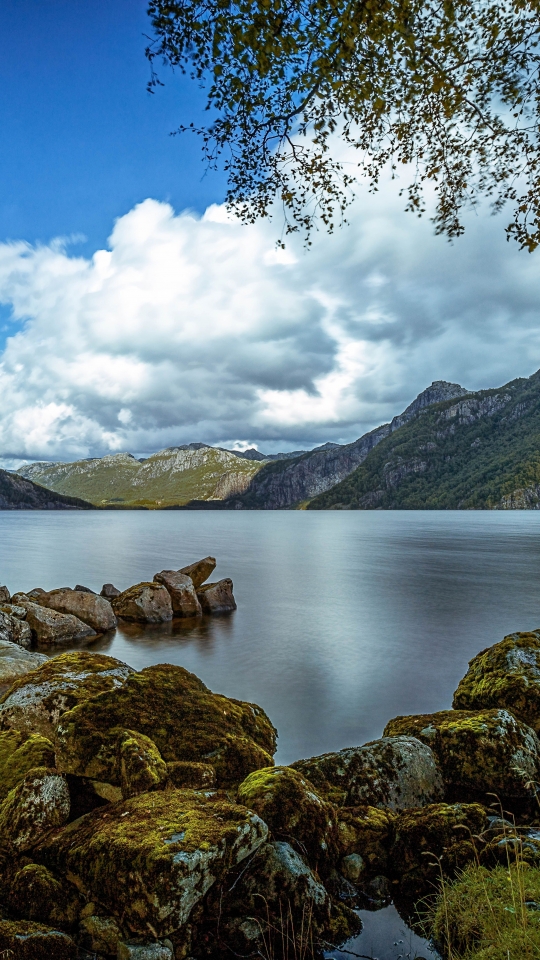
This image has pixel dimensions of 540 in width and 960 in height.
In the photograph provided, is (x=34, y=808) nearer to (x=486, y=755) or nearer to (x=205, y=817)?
(x=205, y=817)

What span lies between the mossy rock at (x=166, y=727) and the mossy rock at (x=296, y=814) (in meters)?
1.50

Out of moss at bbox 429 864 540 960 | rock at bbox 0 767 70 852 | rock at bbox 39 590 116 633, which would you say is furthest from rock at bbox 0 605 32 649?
moss at bbox 429 864 540 960

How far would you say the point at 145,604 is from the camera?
1078 inches

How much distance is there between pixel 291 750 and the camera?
39.4 ft

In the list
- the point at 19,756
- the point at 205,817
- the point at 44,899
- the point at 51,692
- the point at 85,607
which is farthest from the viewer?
the point at 85,607

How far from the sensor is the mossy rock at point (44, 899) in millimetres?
4652

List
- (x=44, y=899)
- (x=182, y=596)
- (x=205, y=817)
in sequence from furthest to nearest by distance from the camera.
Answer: (x=182, y=596) < (x=205, y=817) < (x=44, y=899)

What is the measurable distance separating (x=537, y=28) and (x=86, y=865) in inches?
464

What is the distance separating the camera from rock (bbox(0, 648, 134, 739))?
290 inches

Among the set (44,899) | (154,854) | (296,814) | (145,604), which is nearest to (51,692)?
(44,899)

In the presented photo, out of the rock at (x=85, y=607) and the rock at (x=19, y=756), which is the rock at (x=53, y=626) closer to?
the rock at (x=85, y=607)

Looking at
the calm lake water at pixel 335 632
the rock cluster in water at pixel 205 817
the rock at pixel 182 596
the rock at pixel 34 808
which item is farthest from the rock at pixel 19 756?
the rock at pixel 182 596

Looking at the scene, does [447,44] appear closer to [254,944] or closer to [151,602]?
[254,944]

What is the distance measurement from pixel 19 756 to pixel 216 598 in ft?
81.4
